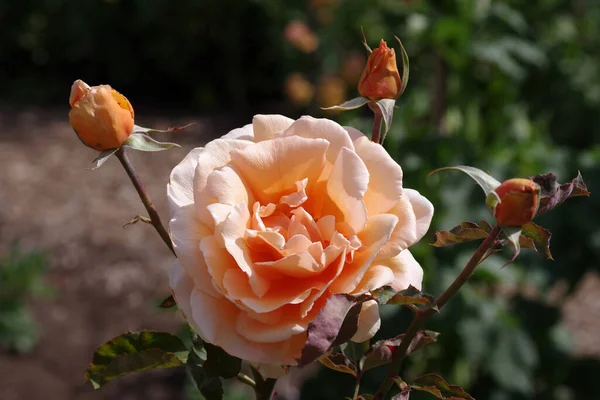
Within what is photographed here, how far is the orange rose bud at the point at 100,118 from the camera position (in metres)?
0.57

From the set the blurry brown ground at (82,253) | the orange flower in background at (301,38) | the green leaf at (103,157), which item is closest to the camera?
the green leaf at (103,157)

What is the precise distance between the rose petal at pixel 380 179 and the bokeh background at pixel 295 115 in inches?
39.2

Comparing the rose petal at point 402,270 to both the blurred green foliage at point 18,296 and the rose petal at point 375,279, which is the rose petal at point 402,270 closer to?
the rose petal at point 375,279

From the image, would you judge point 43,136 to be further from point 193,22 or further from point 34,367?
point 34,367

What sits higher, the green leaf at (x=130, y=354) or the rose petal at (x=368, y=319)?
the rose petal at (x=368, y=319)

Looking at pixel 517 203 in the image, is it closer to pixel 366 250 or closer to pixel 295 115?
pixel 366 250

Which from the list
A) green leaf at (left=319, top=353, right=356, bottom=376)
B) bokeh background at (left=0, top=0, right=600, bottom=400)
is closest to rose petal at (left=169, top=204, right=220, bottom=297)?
green leaf at (left=319, top=353, right=356, bottom=376)

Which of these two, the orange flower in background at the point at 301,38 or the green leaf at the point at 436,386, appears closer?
the green leaf at the point at 436,386

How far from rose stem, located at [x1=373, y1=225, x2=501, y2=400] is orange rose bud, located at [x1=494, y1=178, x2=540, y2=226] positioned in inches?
0.5

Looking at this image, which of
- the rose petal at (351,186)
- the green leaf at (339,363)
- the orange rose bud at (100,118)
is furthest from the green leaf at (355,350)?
the orange rose bud at (100,118)

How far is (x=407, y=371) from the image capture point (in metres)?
2.09

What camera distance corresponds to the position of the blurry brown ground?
2.67m

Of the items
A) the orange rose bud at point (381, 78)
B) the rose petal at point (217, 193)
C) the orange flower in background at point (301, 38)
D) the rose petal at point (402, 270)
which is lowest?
the orange flower in background at point (301, 38)

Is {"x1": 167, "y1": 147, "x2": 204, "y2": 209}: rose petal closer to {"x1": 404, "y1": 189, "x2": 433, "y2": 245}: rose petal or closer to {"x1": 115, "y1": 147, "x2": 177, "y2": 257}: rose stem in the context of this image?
{"x1": 115, "y1": 147, "x2": 177, "y2": 257}: rose stem
